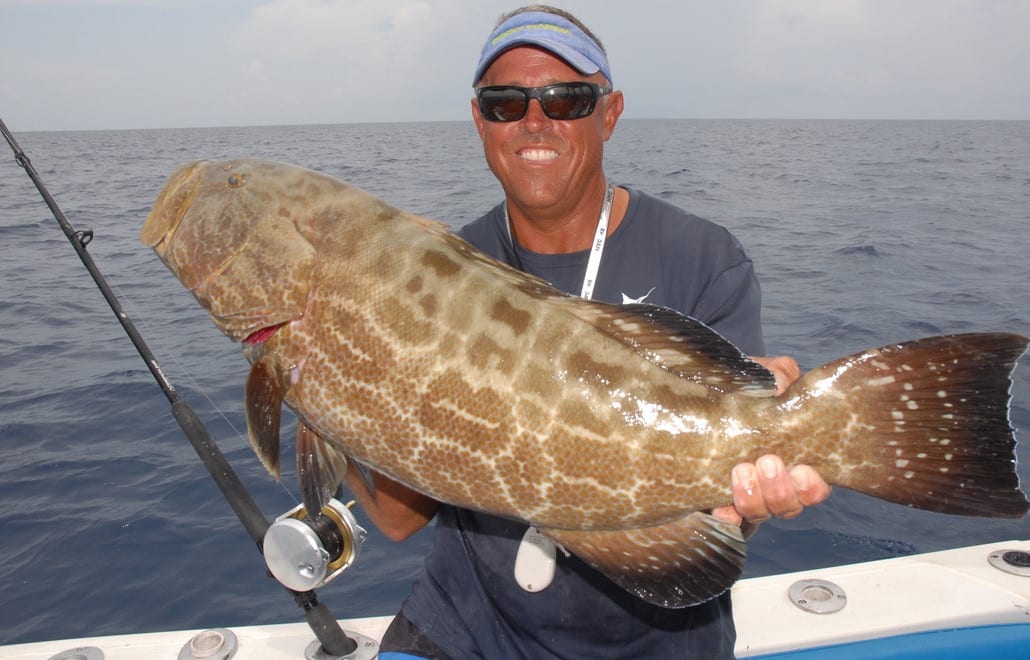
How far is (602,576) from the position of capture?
2.87 meters

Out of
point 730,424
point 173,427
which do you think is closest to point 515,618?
point 730,424

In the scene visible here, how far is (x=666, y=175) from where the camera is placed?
97.3ft

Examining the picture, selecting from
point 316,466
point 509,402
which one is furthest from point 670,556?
point 316,466

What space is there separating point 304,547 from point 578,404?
1.48m

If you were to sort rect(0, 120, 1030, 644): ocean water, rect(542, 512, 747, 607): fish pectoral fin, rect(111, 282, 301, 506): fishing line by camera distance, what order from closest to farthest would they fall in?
rect(542, 512, 747, 607): fish pectoral fin
rect(0, 120, 1030, 644): ocean water
rect(111, 282, 301, 506): fishing line

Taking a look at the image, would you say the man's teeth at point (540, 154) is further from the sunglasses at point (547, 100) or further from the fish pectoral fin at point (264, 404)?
the fish pectoral fin at point (264, 404)

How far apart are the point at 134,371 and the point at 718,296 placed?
9.56 m

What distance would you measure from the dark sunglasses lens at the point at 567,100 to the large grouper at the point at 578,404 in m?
0.85

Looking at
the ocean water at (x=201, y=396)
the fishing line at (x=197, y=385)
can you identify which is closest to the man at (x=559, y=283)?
the ocean water at (x=201, y=396)

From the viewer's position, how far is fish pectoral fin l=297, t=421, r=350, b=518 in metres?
2.63

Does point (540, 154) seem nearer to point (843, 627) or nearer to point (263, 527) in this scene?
point (263, 527)

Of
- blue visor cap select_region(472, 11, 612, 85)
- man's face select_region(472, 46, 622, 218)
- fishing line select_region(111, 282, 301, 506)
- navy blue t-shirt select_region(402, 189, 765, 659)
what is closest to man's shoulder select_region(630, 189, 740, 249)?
navy blue t-shirt select_region(402, 189, 765, 659)

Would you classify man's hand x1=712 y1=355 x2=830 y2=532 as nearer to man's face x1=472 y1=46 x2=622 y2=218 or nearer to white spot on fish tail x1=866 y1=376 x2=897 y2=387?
white spot on fish tail x1=866 y1=376 x2=897 y2=387

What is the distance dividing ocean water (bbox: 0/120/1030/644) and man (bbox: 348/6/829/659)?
6.79 ft
